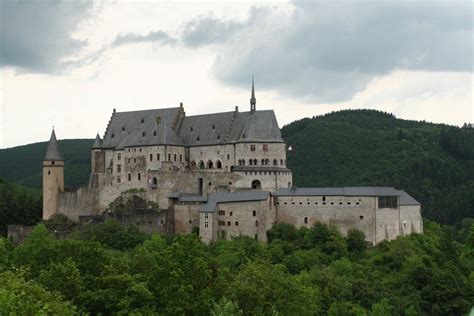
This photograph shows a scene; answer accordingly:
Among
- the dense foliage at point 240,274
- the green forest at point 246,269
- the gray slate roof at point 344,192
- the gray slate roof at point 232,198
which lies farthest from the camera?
the gray slate roof at point 344,192

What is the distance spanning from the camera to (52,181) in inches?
3477

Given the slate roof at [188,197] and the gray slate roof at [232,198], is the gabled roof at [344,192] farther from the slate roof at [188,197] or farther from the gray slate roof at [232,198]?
the slate roof at [188,197]

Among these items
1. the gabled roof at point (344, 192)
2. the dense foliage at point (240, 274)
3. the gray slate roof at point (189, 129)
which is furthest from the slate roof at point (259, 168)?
the dense foliage at point (240, 274)

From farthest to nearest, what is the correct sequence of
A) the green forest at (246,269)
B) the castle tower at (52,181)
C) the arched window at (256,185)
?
the castle tower at (52,181)
the arched window at (256,185)
the green forest at (246,269)

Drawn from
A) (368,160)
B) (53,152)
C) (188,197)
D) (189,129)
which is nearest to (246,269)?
(188,197)

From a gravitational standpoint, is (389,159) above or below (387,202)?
above

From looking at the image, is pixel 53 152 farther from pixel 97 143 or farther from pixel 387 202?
pixel 387 202

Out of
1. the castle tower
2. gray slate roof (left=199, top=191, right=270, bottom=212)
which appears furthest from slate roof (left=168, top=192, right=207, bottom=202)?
the castle tower

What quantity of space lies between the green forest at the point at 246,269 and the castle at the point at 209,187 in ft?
5.61

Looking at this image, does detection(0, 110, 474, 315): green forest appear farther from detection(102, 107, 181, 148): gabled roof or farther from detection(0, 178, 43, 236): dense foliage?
detection(102, 107, 181, 148): gabled roof

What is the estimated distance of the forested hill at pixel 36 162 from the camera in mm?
148875

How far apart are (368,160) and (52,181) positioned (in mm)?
76209

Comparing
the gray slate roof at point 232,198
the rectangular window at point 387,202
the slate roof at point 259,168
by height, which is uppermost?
the slate roof at point 259,168

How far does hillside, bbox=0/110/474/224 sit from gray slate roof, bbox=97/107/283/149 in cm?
4726
